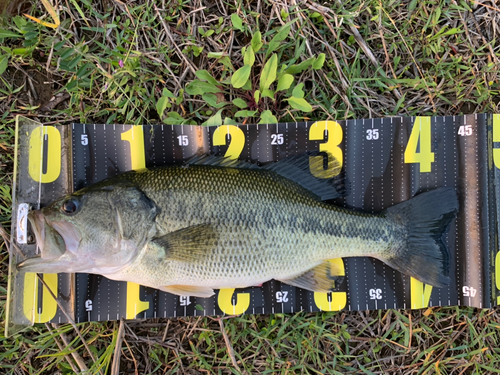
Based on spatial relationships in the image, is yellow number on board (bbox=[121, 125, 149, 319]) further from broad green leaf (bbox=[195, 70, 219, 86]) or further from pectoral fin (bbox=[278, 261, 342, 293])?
pectoral fin (bbox=[278, 261, 342, 293])

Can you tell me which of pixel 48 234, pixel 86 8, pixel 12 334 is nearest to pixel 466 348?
pixel 48 234

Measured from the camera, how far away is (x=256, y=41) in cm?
266

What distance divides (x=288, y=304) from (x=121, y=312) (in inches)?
52.4

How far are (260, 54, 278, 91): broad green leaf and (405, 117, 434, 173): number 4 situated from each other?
1.22 meters

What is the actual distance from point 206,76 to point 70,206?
56.1 inches

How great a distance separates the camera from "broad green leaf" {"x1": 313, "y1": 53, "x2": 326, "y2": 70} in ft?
8.77

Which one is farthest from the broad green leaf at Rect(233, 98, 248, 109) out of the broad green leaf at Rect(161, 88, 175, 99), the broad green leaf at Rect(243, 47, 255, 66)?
the broad green leaf at Rect(161, 88, 175, 99)

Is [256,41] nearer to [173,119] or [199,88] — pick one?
[199,88]

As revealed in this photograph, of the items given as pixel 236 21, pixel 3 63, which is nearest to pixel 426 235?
pixel 236 21

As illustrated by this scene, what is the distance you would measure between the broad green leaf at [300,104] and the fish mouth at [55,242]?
1.82 metres

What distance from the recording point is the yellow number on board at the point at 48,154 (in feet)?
8.82

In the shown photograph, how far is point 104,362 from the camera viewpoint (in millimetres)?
2596

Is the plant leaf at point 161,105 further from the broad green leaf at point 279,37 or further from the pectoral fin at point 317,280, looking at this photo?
the pectoral fin at point 317,280

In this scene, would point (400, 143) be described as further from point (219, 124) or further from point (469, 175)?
point (219, 124)
